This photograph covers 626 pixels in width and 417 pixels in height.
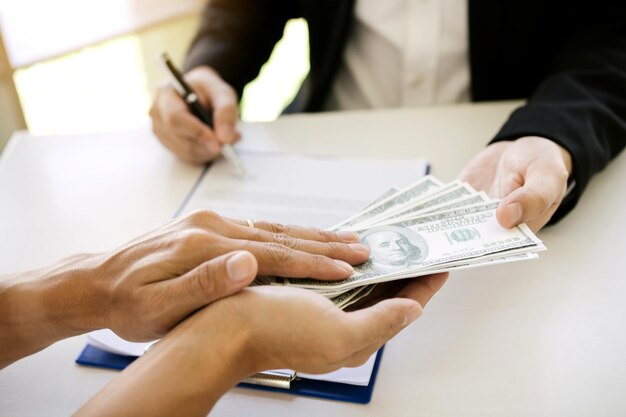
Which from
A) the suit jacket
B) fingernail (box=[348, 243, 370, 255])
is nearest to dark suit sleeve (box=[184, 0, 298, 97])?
the suit jacket

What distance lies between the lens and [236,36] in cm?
165

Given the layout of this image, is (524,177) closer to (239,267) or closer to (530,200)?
(530,200)

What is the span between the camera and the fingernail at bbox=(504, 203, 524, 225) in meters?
0.90

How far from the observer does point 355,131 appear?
142cm

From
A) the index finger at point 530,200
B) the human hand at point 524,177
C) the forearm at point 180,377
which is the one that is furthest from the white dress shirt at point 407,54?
the forearm at point 180,377

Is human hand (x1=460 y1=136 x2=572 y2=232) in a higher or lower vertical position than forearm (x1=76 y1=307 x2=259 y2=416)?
higher

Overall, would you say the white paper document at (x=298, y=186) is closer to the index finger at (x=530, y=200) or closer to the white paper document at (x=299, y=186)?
the white paper document at (x=299, y=186)

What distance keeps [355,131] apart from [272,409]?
0.77 m

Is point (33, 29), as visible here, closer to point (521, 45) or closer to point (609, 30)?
point (521, 45)

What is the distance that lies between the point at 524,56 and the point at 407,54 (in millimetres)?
293

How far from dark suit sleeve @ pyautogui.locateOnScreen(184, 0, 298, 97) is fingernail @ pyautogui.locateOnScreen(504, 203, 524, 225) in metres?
0.95

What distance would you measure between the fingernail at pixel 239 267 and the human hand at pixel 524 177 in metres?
0.39

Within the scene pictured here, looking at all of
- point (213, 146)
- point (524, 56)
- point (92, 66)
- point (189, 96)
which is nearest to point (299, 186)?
point (213, 146)

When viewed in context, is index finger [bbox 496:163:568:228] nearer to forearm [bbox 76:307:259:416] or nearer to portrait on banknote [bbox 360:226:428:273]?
portrait on banknote [bbox 360:226:428:273]
